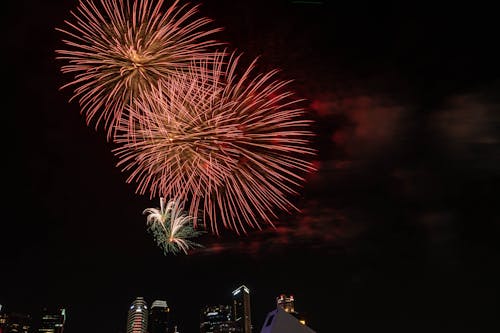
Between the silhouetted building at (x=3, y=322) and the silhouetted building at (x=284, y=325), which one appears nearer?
the silhouetted building at (x=284, y=325)

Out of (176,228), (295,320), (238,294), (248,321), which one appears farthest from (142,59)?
(248,321)

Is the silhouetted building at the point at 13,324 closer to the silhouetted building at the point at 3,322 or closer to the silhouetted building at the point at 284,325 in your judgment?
the silhouetted building at the point at 3,322

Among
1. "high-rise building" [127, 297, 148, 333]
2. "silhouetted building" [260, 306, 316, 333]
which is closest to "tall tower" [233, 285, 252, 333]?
"high-rise building" [127, 297, 148, 333]

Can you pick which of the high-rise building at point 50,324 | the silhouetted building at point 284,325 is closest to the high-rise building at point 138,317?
the high-rise building at point 50,324

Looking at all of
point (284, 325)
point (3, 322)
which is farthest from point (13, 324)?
point (284, 325)

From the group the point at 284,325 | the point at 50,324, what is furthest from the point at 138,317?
the point at 284,325

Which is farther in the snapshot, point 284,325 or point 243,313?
point 243,313

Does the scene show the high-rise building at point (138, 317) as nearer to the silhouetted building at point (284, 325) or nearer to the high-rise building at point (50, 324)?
the high-rise building at point (50, 324)

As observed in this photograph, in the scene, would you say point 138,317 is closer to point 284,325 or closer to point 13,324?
point 13,324

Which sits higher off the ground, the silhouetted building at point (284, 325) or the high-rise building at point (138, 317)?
the high-rise building at point (138, 317)
